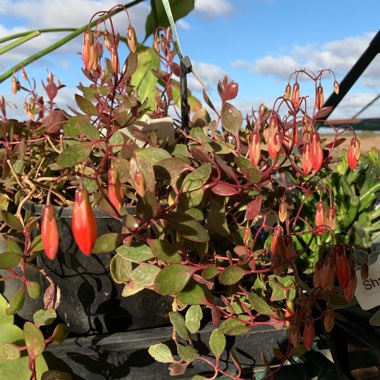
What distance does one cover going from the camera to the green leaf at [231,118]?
0.53 m

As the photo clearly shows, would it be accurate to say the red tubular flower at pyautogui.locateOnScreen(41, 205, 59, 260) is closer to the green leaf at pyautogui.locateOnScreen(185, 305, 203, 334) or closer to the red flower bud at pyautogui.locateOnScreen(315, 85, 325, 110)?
the green leaf at pyautogui.locateOnScreen(185, 305, 203, 334)

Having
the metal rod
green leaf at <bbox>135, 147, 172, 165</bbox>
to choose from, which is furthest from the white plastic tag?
the metal rod

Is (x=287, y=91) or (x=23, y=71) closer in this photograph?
(x=287, y=91)

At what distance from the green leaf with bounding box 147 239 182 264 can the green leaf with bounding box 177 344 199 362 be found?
11cm

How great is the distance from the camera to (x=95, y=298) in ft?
1.86

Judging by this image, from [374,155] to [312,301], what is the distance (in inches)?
17.9

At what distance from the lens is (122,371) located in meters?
0.55

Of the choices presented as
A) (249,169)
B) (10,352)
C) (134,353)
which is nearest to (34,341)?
(10,352)

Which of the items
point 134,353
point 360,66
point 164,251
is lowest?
point 134,353

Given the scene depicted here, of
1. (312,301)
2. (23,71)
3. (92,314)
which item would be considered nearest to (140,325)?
(92,314)

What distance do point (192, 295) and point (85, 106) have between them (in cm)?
21

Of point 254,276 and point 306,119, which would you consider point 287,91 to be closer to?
point 306,119

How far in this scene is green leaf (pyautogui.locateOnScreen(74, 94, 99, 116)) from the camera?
0.52 meters

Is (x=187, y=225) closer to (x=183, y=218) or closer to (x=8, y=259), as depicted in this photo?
(x=183, y=218)
